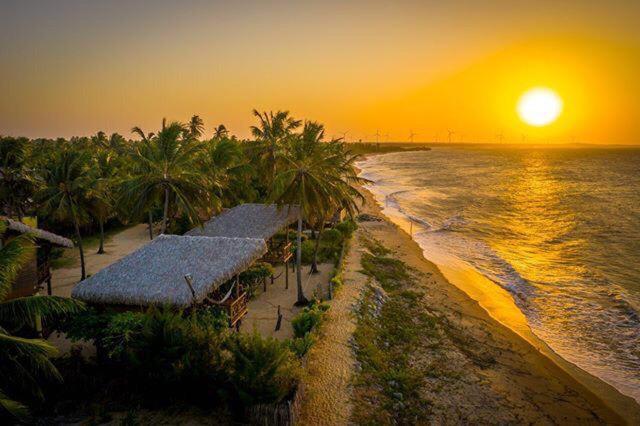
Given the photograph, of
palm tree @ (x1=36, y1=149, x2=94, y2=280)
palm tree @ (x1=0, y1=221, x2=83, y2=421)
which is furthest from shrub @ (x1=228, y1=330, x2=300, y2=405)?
palm tree @ (x1=36, y1=149, x2=94, y2=280)

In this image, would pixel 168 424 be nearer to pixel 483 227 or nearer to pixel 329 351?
pixel 329 351

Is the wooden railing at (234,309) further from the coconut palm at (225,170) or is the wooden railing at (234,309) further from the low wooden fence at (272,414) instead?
the coconut palm at (225,170)

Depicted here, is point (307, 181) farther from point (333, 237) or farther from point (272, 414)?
point (333, 237)

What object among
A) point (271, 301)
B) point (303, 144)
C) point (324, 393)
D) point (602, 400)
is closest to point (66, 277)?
point (271, 301)

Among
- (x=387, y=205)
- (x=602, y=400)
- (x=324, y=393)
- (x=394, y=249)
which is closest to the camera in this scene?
(x=324, y=393)

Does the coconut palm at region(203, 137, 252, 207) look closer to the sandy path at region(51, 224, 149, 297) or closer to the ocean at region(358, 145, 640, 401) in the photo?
the sandy path at region(51, 224, 149, 297)

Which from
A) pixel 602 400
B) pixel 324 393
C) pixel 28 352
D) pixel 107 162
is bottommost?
pixel 602 400
